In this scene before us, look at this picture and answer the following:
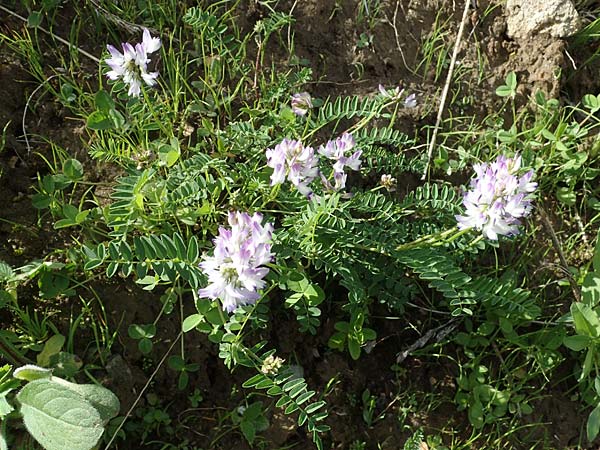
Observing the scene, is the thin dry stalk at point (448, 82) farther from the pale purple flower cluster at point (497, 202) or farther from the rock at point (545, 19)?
the pale purple flower cluster at point (497, 202)

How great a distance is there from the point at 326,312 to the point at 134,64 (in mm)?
969

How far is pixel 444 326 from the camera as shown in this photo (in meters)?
2.23

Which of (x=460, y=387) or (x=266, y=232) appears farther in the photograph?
(x=460, y=387)

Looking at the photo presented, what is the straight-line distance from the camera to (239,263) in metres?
1.47

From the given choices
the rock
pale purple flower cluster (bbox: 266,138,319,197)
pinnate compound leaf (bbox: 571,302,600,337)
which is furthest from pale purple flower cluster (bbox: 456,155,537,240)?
the rock

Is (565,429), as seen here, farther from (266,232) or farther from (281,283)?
(266,232)

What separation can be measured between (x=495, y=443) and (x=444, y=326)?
404 mm

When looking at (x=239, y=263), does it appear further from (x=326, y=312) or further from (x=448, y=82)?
(x=448, y=82)

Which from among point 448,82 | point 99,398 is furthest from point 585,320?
point 99,398

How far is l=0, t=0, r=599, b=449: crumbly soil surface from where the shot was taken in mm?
2010

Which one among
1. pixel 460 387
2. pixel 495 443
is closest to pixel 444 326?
pixel 460 387

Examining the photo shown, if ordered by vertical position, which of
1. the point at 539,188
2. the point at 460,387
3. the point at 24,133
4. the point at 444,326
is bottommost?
the point at 460,387

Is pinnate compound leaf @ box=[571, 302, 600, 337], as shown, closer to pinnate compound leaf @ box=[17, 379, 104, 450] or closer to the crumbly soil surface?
the crumbly soil surface

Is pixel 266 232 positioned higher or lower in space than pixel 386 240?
higher
